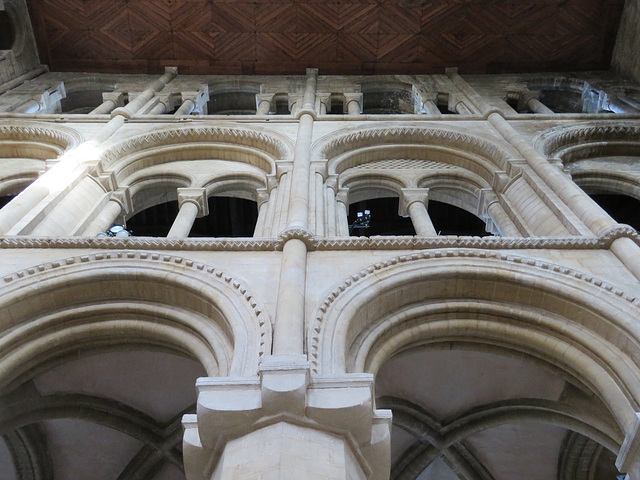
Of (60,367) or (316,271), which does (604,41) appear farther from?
(60,367)

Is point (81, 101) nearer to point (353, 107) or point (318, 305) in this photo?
point (353, 107)

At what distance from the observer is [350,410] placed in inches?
160

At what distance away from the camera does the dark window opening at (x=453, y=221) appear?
1391 centimetres

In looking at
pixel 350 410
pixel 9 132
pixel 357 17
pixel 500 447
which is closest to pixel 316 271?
pixel 350 410

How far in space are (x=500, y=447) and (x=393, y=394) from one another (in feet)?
7.06

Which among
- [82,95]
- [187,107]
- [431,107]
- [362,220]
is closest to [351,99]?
[431,107]

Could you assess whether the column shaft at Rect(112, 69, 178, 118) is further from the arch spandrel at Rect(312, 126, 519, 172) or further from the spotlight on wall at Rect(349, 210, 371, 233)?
the spotlight on wall at Rect(349, 210, 371, 233)

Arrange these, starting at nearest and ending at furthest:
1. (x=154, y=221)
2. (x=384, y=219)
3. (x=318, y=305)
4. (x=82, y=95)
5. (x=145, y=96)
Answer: (x=318, y=305), (x=145, y=96), (x=384, y=219), (x=154, y=221), (x=82, y=95)

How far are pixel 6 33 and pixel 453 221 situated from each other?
11.4m

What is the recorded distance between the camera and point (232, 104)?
14.9 meters

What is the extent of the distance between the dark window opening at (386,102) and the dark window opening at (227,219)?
3708mm

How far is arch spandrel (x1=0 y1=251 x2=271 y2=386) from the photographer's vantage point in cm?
579

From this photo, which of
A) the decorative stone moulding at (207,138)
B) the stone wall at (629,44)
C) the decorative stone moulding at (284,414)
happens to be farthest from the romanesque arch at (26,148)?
the stone wall at (629,44)

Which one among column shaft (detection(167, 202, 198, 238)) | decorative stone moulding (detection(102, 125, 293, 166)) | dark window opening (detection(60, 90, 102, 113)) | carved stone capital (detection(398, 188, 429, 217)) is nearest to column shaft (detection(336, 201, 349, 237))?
carved stone capital (detection(398, 188, 429, 217))
